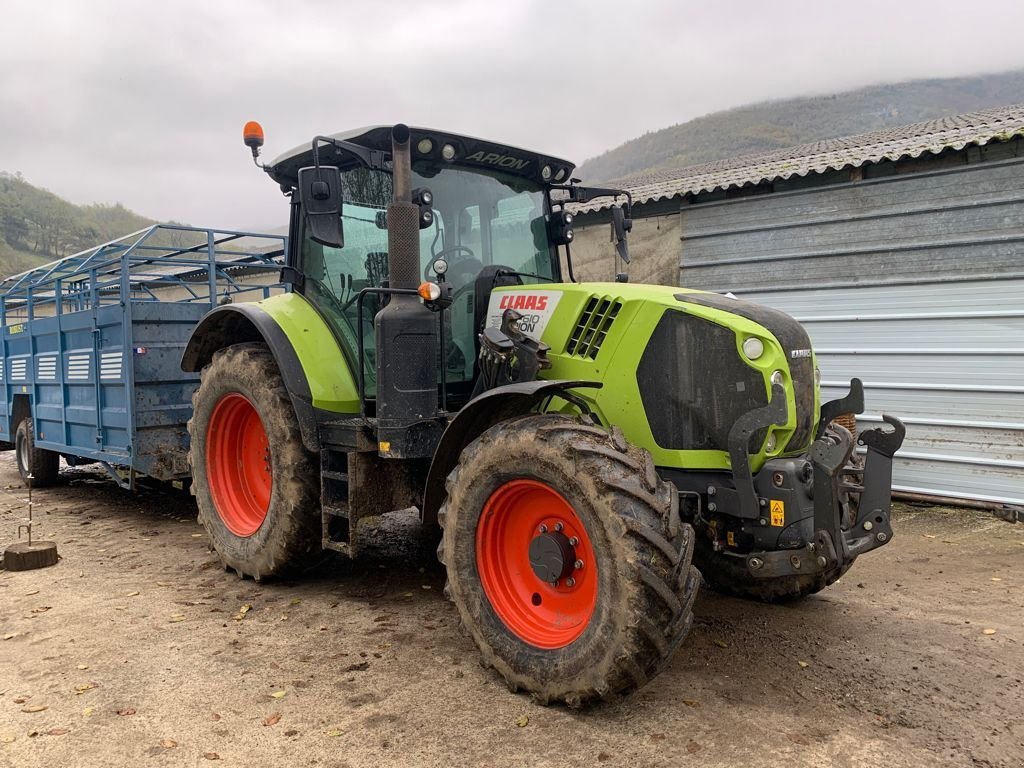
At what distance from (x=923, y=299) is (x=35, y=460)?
9.17 meters

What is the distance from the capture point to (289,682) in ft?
11.7

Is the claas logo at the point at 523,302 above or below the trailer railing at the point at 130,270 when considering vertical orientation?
below

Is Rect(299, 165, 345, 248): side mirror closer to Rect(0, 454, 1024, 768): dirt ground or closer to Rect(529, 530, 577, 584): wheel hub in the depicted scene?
Rect(529, 530, 577, 584): wheel hub

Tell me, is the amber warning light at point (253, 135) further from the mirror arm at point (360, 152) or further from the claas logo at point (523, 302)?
the claas logo at point (523, 302)

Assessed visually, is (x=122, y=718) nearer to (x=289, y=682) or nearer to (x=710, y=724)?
(x=289, y=682)

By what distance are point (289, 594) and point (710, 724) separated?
8.88ft

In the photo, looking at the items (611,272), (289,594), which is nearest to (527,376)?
(289,594)

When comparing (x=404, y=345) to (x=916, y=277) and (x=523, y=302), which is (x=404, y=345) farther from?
(x=916, y=277)

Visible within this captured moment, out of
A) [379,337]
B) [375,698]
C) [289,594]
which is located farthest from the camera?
[289,594]

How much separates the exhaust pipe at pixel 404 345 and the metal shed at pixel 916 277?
5.68m

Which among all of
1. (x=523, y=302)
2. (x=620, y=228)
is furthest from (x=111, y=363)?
(x=620, y=228)

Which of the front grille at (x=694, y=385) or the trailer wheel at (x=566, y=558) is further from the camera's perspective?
the front grille at (x=694, y=385)

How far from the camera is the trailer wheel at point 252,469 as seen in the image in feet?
15.2

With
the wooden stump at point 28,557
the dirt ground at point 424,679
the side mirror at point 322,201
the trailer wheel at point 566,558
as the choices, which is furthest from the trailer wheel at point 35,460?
the trailer wheel at point 566,558
